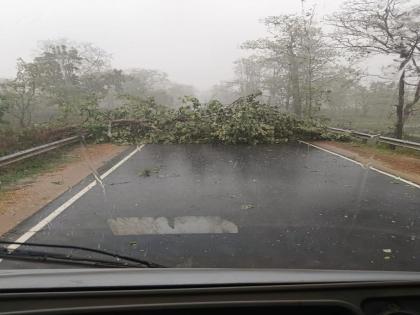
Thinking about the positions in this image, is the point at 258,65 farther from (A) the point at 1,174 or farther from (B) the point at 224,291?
(B) the point at 224,291

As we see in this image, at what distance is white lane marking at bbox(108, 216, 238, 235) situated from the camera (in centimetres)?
732

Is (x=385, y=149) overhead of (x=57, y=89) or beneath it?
beneath

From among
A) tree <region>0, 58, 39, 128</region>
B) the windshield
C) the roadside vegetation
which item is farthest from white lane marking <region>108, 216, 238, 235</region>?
tree <region>0, 58, 39, 128</region>

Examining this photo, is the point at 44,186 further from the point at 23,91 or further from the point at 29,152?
the point at 23,91

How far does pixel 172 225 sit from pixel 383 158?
37.5ft

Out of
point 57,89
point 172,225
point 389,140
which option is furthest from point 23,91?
point 172,225

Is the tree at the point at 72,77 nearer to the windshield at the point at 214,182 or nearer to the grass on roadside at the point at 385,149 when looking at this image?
the windshield at the point at 214,182

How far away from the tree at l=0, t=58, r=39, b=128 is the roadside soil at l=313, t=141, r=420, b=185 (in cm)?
1686

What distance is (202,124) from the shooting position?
69.6ft

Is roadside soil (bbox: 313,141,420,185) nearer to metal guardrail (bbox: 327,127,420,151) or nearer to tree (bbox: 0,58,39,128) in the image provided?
metal guardrail (bbox: 327,127,420,151)

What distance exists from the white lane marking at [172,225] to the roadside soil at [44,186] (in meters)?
1.77

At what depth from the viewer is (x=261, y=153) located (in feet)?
56.7

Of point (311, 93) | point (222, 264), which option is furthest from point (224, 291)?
point (311, 93)

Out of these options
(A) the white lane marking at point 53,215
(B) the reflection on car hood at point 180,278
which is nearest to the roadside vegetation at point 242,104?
(A) the white lane marking at point 53,215
